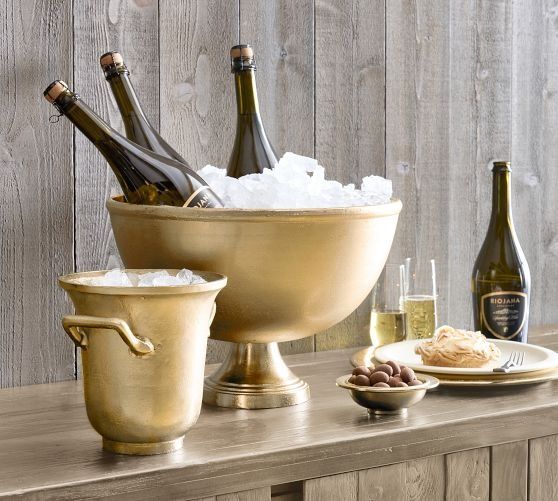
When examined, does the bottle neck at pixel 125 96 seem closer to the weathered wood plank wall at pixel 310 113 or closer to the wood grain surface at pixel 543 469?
the weathered wood plank wall at pixel 310 113

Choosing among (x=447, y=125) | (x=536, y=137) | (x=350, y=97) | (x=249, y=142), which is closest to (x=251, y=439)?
(x=249, y=142)

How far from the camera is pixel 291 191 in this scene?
1139mm

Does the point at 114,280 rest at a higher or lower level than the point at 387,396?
higher

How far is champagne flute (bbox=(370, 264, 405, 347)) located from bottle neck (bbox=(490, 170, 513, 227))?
7.6 inches

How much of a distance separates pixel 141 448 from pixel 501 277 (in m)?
0.82

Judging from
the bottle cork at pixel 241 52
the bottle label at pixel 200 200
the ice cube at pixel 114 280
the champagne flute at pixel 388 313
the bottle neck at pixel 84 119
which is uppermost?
the bottle cork at pixel 241 52

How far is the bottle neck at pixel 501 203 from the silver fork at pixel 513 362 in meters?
0.30

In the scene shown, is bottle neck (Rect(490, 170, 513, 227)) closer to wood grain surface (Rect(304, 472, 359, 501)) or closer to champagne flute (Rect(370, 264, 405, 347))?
champagne flute (Rect(370, 264, 405, 347))

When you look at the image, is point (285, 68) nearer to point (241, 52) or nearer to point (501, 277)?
point (241, 52)

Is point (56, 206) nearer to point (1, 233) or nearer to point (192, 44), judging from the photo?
point (1, 233)

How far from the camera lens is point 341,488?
106 cm

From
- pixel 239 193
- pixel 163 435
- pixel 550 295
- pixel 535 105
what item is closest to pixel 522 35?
pixel 535 105

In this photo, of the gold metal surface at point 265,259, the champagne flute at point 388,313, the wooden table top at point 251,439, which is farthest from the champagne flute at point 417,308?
the gold metal surface at point 265,259

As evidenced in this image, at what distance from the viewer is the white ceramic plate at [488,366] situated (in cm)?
126
